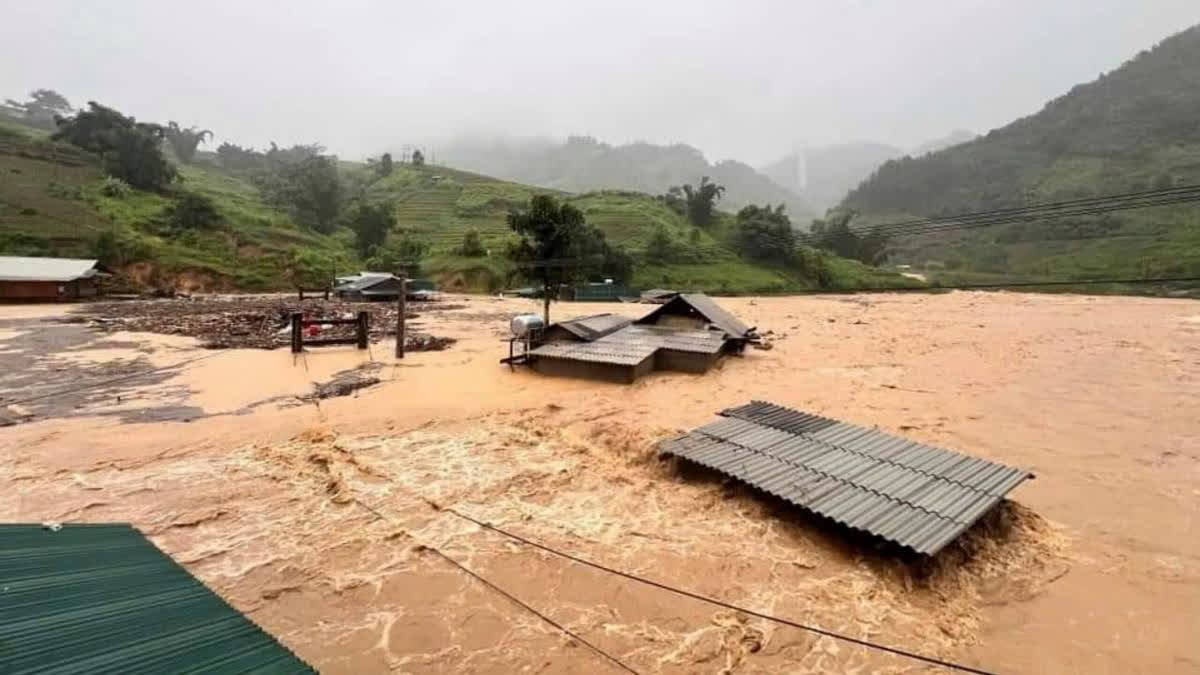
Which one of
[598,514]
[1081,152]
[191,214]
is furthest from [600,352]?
[1081,152]

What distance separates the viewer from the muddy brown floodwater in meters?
6.82

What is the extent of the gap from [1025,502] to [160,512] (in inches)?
604

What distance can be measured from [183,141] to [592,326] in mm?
127238

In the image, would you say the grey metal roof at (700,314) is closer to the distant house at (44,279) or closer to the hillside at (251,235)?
→ the hillside at (251,235)

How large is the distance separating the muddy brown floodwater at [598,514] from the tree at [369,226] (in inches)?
1985

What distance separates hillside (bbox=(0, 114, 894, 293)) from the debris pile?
31.7 ft

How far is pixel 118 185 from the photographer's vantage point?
5866 cm

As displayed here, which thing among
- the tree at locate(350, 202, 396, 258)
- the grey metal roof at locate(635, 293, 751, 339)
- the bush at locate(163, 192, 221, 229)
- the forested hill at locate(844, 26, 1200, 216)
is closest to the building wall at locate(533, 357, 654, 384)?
the grey metal roof at locate(635, 293, 751, 339)

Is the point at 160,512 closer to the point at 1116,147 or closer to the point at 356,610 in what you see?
the point at 356,610

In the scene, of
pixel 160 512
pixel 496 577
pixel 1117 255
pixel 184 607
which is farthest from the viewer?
pixel 1117 255

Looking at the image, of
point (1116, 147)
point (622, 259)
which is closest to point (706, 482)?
point (622, 259)

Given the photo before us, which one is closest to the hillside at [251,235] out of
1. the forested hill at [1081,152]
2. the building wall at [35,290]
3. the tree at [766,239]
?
the tree at [766,239]

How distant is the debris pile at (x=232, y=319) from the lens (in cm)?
2550

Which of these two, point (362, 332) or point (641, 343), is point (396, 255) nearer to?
point (362, 332)
